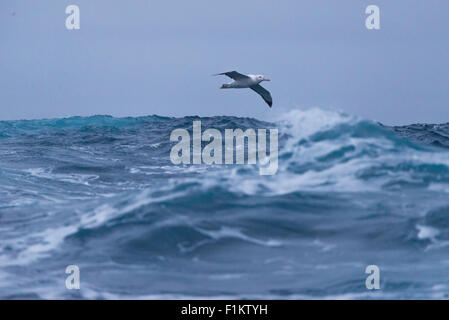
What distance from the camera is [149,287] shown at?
12.1 metres

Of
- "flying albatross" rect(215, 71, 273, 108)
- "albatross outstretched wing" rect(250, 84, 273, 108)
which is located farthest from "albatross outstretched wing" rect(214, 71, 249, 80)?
"albatross outstretched wing" rect(250, 84, 273, 108)

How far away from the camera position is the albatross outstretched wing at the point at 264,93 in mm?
28047

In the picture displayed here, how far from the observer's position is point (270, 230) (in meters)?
14.5

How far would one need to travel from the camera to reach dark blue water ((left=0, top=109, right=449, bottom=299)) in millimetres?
12320

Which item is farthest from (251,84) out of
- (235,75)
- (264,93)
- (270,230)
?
(270,230)

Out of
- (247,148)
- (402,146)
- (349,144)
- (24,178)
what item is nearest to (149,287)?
(349,144)

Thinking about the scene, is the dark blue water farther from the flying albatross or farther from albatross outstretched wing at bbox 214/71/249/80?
the flying albatross

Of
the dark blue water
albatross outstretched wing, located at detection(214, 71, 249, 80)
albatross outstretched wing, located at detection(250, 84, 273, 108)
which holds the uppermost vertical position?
albatross outstretched wing, located at detection(214, 71, 249, 80)

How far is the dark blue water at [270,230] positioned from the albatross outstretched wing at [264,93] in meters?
8.29

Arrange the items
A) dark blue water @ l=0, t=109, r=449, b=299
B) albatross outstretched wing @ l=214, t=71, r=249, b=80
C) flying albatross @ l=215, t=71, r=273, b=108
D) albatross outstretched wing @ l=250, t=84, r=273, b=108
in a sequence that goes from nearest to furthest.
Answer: dark blue water @ l=0, t=109, r=449, b=299, albatross outstretched wing @ l=214, t=71, r=249, b=80, flying albatross @ l=215, t=71, r=273, b=108, albatross outstretched wing @ l=250, t=84, r=273, b=108

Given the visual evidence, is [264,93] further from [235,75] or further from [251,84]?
[235,75]

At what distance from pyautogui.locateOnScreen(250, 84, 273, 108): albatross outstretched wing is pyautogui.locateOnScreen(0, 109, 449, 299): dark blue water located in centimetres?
829
